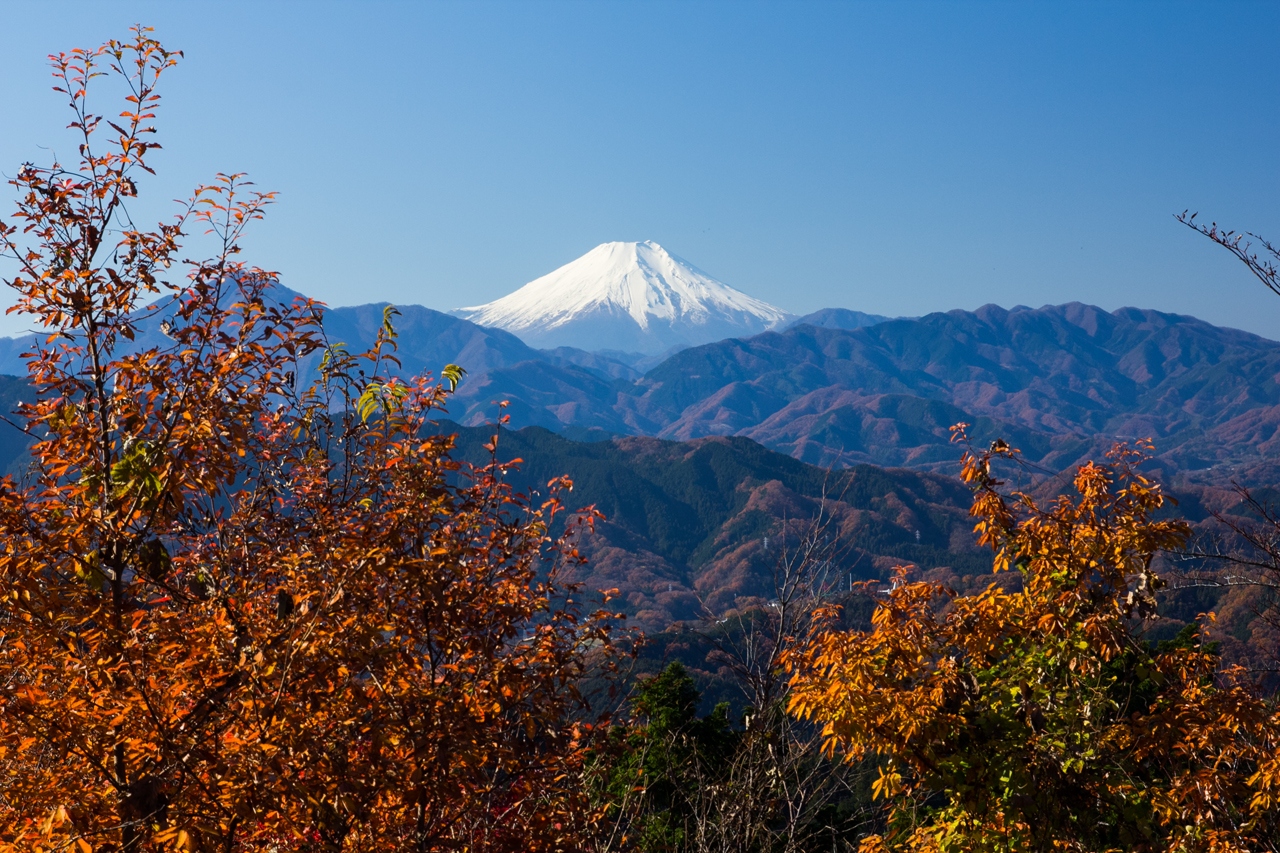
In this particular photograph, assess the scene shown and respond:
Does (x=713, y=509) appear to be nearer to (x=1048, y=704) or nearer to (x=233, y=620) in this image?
(x=1048, y=704)

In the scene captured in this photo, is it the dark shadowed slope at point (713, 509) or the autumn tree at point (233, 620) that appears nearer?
the autumn tree at point (233, 620)

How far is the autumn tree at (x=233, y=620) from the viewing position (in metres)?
3.23

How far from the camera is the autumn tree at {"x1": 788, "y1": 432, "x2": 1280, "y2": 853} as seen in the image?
16.0 ft

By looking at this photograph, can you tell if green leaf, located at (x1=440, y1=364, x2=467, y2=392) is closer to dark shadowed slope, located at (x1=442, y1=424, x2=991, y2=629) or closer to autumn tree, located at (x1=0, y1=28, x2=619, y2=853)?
autumn tree, located at (x1=0, y1=28, x2=619, y2=853)

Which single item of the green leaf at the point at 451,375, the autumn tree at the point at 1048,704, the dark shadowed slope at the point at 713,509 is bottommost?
the dark shadowed slope at the point at 713,509

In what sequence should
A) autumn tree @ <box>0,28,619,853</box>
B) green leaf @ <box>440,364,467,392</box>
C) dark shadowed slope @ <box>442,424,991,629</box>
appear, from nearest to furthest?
autumn tree @ <box>0,28,619,853</box>
green leaf @ <box>440,364,467,392</box>
dark shadowed slope @ <box>442,424,991,629</box>

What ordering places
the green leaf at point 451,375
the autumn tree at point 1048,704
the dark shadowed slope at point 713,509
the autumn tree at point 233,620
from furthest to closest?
the dark shadowed slope at point 713,509
the autumn tree at point 1048,704
the green leaf at point 451,375
the autumn tree at point 233,620

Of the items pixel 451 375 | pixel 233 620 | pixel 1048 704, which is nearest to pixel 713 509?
pixel 1048 704

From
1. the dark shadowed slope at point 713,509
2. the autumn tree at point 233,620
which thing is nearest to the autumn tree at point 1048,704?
the autumn tree at point 233,620

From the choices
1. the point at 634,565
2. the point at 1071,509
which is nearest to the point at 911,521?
the point at 634,565

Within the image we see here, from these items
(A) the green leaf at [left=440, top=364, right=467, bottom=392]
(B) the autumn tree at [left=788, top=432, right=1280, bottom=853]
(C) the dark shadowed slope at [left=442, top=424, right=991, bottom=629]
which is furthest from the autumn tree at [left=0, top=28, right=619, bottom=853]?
(C) the dark shadowed slope at [left=442, top=424, right=991, bottom=629]

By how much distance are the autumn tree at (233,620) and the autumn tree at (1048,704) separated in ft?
5.57

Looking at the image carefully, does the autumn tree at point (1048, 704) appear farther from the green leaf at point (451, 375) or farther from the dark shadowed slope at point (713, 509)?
the dark shadowed slope at point (713, 509)

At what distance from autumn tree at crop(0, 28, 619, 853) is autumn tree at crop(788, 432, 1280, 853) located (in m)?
1.70
